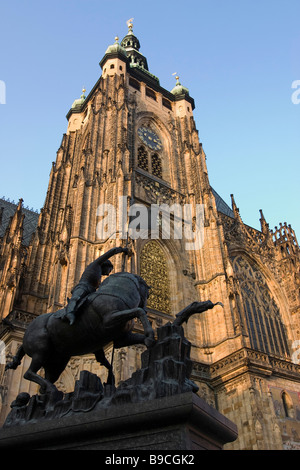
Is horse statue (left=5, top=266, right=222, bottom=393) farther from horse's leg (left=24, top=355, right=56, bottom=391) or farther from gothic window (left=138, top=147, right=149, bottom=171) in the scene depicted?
gothic window (left=138, top=147, right=149, bottom=171)

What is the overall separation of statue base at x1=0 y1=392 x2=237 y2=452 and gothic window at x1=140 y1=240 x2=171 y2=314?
45.7 ft

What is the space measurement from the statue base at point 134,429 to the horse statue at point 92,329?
0.71 meters

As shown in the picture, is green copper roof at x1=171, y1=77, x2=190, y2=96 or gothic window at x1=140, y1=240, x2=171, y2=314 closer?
gothic window at x1=140, y1=240, x2=171, y2=314

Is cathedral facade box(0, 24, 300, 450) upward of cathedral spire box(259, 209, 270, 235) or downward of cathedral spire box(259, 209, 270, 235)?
downward

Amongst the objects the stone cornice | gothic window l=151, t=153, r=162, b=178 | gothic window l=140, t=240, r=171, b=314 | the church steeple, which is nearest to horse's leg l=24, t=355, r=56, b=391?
the stone cornice

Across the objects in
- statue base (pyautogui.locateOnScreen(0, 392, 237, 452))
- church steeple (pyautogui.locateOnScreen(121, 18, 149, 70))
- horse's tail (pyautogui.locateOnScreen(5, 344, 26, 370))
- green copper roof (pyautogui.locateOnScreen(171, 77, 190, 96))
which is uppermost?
church steeple (pyautogui.locateOnScreen(121, 18, 149, 70))

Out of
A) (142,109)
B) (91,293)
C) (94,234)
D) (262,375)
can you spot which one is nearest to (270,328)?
(262,375)

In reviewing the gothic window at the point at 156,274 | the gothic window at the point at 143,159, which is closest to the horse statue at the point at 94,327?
the gothic window at the point at 156,274

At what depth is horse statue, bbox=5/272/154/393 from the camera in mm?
4922

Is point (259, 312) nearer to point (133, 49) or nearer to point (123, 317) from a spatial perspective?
point (123, 317)

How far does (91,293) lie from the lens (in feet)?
17.6
